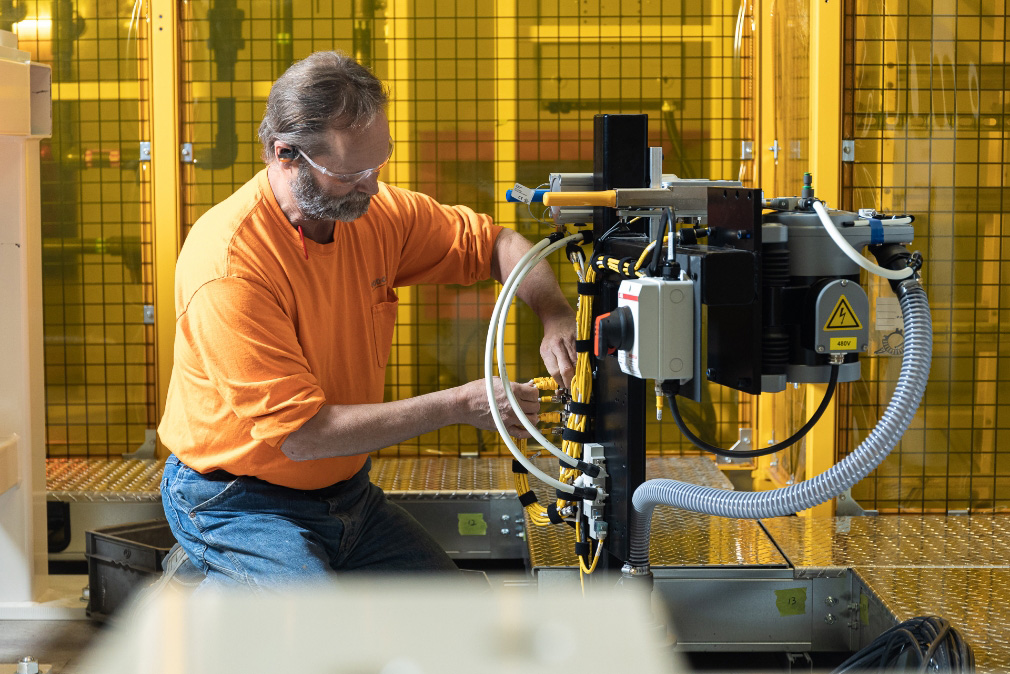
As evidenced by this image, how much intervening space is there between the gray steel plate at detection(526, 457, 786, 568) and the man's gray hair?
4.21ft

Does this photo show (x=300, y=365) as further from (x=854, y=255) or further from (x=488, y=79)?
(x=488, y=79)

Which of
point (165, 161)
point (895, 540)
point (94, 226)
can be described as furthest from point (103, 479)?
point (895, 540)

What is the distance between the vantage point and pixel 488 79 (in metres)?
3.70

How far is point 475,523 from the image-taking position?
11.2 feet

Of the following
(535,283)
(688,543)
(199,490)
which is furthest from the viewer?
(688,543)

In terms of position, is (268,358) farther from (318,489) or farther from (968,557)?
(968,557)

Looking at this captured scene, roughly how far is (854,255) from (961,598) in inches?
57.7

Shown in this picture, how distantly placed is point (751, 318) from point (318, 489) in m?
1.21

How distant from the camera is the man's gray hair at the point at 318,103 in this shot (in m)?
2.20

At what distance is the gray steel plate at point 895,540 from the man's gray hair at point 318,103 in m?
1.68

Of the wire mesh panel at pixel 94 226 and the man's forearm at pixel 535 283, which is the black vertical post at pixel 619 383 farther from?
the wire mesh panel at pixel 94 226

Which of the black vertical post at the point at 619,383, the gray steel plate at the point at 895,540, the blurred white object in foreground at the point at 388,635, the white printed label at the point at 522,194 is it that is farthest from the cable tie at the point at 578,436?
the blurred white object in foreground at the point at 388,635

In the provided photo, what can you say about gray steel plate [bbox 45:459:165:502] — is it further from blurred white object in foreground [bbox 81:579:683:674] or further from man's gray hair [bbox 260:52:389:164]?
blurred white object in foreground [bbox 81:579:683:674]

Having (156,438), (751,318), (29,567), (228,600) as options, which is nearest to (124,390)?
(156,438)
